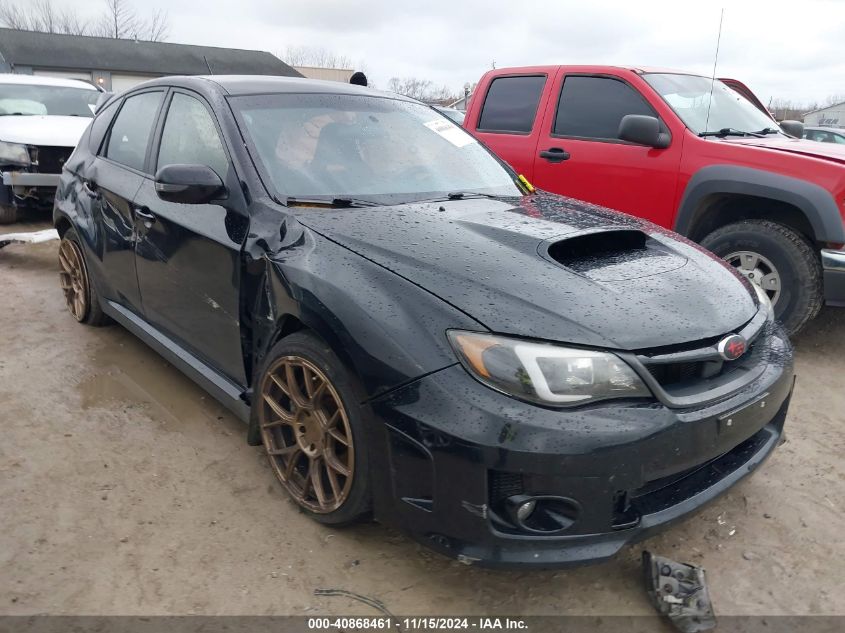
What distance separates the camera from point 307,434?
2457mm

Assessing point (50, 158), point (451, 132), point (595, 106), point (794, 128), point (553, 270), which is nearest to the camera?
point (553, 270)

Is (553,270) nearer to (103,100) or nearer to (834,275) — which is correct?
(834,275)

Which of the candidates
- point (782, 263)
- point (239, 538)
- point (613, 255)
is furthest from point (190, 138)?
point (782, 263)

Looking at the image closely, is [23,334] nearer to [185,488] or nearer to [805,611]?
[185,488]

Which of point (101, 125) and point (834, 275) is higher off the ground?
point (101, 125)

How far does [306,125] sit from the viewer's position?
3.00 meters

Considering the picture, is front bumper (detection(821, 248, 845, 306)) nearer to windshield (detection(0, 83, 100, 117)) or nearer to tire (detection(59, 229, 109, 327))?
tire (detection(59, 229, 109, 327))

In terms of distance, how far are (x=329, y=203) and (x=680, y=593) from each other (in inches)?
72.9

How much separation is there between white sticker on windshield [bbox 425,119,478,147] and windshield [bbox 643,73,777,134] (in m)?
2.00

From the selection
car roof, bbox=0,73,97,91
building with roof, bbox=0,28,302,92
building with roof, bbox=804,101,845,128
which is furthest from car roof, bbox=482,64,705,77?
building with roof, bbox=804,101,845,128

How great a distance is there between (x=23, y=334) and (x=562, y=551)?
3959 millimetres

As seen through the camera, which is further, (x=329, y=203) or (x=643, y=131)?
(x=643, y=131)

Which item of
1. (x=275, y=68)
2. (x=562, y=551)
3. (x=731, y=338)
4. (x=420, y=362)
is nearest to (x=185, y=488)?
(x=420, y=362)

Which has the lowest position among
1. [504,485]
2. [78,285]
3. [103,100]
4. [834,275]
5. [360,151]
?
[78,285]
